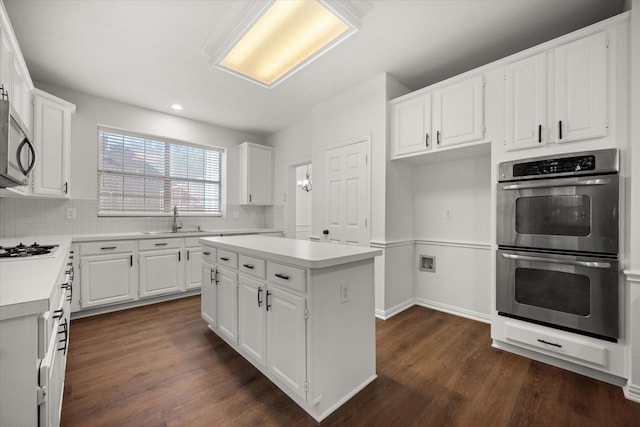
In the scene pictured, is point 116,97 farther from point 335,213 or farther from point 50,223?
point 335,213

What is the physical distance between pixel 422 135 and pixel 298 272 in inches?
83.3

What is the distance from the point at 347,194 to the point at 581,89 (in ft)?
7.34

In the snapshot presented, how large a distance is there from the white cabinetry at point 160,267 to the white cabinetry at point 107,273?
0.10 meters

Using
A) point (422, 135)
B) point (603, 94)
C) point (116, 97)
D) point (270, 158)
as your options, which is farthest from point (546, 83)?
point (116, 97)

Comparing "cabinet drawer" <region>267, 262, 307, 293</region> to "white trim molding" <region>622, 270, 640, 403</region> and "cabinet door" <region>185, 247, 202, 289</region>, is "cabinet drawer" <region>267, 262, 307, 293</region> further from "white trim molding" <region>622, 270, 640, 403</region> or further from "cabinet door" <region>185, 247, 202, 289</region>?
"cabinet door" <region>185, 247, 202, 289</region>

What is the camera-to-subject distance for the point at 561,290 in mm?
2031

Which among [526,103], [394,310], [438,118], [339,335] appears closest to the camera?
[339,335]

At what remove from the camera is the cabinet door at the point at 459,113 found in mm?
2494

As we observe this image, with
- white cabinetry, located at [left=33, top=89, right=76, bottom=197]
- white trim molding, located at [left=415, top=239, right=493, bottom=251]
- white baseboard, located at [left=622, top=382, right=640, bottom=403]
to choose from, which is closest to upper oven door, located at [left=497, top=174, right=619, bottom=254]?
white trim molding, located at [left=415, top=239, right=493, bottom=251]

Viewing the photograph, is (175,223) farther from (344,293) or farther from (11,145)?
(344,293)

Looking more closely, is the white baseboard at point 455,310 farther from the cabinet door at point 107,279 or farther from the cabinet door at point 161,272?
the cabinet door at point 107,279

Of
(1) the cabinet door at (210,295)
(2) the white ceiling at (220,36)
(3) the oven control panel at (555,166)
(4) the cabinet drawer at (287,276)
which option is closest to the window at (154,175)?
(2) the white ceiling at (220,36)

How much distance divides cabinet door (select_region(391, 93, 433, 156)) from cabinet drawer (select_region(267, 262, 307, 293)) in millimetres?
2019

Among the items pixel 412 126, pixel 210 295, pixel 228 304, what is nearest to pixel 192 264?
pixel 210 295
